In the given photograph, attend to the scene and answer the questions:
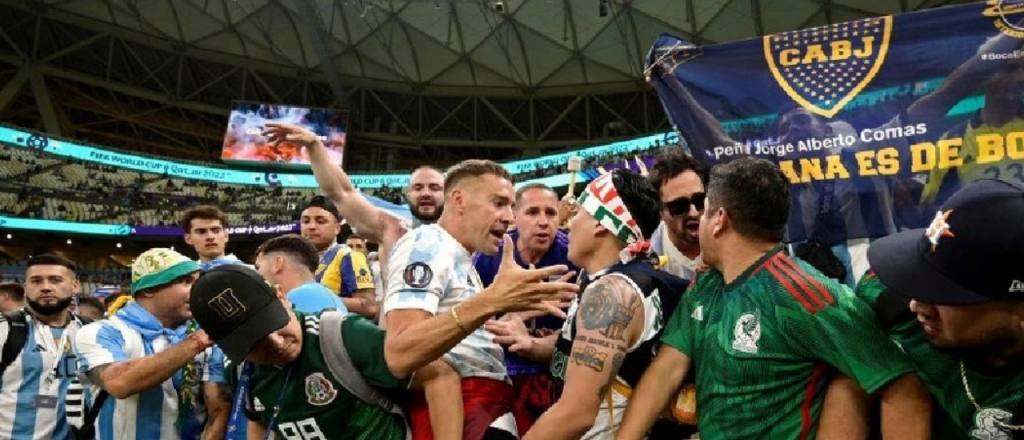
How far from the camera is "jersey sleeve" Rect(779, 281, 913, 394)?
6.50 feet

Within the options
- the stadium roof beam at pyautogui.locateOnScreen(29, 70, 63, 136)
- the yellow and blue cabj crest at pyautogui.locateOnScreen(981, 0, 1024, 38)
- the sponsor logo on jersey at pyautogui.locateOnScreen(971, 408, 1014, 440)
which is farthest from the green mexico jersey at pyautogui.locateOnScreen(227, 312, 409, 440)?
the stadium roof beam at pyautogui.locateOnScreen(29, 70, 63, 136)

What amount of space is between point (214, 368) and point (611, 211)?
2566mm

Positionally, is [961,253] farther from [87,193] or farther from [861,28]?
[87,193]

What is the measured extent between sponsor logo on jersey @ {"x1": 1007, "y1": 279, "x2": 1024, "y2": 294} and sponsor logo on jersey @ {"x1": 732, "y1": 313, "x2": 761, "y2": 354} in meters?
0.69

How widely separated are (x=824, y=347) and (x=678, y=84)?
2382 mm

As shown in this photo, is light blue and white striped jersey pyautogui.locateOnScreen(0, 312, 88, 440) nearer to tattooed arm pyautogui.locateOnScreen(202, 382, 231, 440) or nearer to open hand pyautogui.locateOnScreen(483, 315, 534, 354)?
tattooed arm pyautogui.locateOnScreen(202, 382, 231, 440)

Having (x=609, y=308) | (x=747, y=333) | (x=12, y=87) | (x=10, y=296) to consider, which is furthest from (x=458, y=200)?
(x=12, y=87)

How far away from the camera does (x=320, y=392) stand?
8.73 feet

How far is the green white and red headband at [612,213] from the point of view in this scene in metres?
2.71

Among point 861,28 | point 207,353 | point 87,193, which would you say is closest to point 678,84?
point 861,28

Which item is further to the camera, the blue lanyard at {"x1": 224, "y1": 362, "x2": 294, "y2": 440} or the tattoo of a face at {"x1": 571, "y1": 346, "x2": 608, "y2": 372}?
the blue lanyard at {"x1": 224, "y1": 362, "x2": 294, "y2": 440}

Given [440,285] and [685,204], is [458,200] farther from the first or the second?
[685,204]

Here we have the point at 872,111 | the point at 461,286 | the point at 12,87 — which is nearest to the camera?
the point at 461,286

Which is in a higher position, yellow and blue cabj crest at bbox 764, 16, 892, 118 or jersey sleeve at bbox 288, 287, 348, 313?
yellow and blue cabj crest at bbox 764, 16, 892, 118
